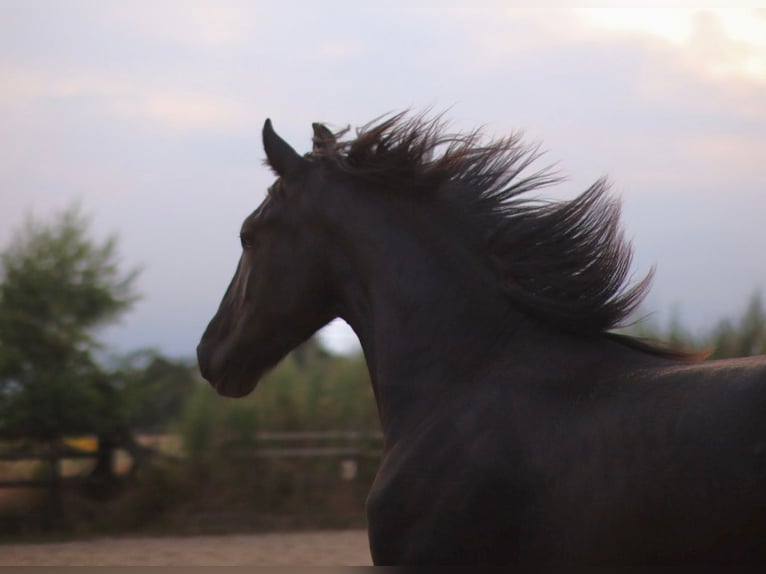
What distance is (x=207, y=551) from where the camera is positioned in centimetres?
1015

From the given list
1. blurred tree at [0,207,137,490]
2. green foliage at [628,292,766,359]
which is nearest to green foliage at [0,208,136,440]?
blurred tree at [0,207,137,490]

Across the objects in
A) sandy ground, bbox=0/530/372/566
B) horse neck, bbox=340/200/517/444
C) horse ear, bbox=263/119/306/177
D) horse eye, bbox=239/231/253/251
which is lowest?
sandy ground, bbox=0/530/372/566

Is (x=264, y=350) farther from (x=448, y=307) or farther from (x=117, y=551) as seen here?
(x=117, y=551)

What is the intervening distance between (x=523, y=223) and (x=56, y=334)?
35.6ft

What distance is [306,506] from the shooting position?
1278 centimetres

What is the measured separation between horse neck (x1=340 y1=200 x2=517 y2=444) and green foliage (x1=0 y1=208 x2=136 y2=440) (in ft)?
33.1

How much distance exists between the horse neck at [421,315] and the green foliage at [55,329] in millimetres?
10096

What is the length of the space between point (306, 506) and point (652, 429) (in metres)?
10.7

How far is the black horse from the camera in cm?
246

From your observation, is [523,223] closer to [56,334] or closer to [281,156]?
[281,156]

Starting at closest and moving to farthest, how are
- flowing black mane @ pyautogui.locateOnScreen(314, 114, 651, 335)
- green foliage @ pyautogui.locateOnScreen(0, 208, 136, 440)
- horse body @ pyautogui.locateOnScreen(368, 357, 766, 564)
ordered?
horse body @ pyautogui.locateOnScreen(368, 357, 766, 564) < flowing black mane @ pyautogui.locateOnScreen(314, 114, 651, 335) < green foliage @ pyautogui.locateOnScreen(0, 208, 136, 440)

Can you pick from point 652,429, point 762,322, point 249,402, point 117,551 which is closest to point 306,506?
point 249,402

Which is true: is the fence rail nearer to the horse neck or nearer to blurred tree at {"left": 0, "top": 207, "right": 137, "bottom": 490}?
blurred tree at {"left": 0, "top": 207, "right": 137, "bottom": 490}

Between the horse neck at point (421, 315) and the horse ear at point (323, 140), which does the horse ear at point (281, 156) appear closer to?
the horse ear at point (323, 140)
